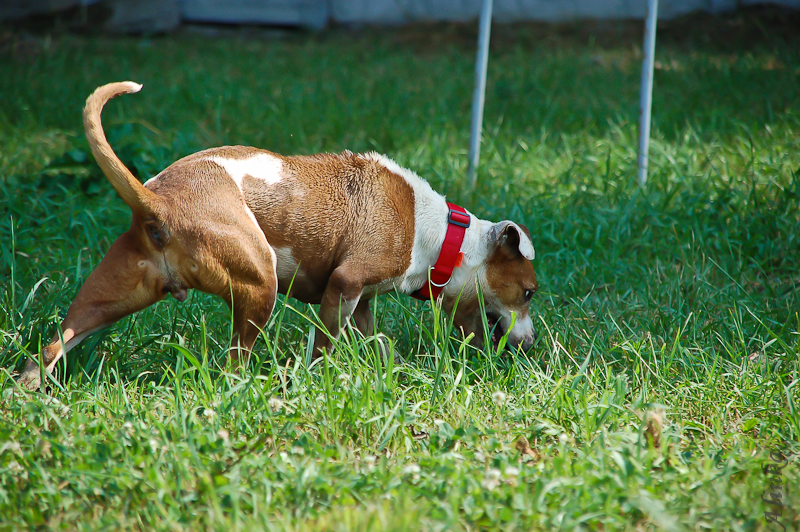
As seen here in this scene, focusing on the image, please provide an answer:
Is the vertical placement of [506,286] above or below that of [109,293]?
below

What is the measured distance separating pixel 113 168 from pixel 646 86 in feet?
13.1

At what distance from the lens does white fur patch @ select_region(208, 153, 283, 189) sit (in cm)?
279

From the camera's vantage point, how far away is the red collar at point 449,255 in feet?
10.4

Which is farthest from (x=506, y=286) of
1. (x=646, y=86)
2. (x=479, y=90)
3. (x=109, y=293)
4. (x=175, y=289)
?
(x=646, y=86)

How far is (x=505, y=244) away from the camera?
3.22m

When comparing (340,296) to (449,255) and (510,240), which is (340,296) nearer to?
(449,255)

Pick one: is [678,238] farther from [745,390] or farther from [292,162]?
[292,162]

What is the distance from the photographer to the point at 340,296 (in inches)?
114

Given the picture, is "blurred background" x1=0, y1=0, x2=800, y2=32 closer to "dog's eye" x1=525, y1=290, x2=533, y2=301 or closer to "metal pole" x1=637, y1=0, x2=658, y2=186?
"metal pole" x1=637, y1=0, x2=658, y2=186

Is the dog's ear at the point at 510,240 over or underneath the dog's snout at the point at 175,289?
over

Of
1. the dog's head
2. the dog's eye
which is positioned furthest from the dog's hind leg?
the dog's eye

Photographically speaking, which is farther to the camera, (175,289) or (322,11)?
(322,11)

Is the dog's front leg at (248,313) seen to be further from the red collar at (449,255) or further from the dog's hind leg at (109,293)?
the red collar at (449,255)

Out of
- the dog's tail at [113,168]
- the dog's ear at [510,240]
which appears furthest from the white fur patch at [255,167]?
the dog's ear at [510,240]
